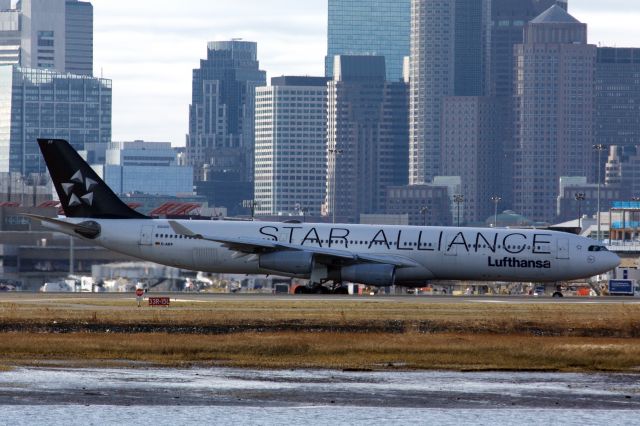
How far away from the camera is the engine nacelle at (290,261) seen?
82.7m

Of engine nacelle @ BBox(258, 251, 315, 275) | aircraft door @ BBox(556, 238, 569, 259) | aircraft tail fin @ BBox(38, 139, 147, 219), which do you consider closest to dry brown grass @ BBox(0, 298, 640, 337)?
engine nacelle @ BBox(258, 251, 315, 275)

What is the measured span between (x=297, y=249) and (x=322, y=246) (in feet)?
8.82

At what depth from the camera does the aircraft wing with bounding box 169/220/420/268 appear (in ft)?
270

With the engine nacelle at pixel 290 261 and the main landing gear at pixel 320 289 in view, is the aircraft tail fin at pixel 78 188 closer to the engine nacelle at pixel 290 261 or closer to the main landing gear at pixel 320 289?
the engine nacelle at pixel 290 261

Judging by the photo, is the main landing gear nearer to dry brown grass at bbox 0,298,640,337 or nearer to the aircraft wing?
the aircraft wing

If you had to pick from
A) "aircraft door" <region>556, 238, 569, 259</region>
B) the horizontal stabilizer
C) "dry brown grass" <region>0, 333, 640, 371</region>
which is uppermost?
the horizontal stabilizer

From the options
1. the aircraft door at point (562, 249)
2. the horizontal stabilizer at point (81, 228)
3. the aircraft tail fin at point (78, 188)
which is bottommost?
the aircraft door at point (562, 249)

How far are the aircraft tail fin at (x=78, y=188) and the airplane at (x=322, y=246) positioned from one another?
0.17 ft

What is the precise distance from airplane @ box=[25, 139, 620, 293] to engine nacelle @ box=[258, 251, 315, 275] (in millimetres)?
50

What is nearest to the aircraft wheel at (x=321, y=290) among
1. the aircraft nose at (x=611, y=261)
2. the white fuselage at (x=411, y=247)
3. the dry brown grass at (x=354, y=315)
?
the white fuselage at (x=411, y=247)

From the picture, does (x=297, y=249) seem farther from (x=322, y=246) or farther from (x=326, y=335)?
(x=326, y=335)

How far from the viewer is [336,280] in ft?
276

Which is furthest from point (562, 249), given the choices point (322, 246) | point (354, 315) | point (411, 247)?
point (354, 315)

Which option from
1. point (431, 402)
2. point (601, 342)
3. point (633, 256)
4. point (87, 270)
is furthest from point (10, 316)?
point (633, 256)
